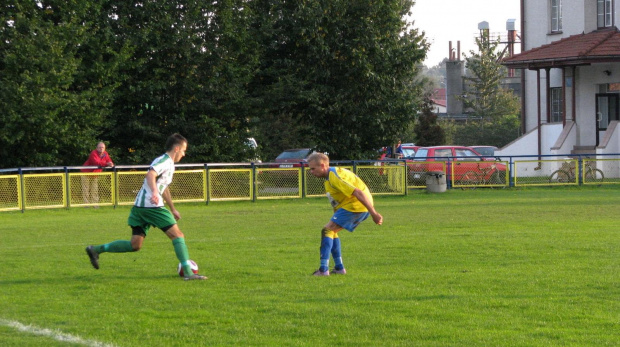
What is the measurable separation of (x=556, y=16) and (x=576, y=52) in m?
6.05

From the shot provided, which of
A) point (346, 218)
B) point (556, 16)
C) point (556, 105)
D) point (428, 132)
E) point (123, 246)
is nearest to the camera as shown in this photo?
point (346, 218)

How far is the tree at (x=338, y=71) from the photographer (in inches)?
1248

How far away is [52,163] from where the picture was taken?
91.8ft

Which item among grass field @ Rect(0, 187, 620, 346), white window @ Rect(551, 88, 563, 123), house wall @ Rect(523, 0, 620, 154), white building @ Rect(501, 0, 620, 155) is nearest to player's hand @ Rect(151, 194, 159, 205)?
grass field @ Rect(0, 187, 620, 346)

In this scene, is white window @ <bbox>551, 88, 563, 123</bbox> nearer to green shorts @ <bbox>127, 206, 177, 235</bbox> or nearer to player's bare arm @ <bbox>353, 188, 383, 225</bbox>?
player's bare arm @ <bbox>353, 188, 383, 225</bbox>

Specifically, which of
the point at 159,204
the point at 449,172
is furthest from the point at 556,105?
the point at 159,204

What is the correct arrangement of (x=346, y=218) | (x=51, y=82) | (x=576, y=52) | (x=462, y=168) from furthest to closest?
(x=576, y=52)
(x=462, y=168)
(x=51, y=82)
(x=346, y=218)

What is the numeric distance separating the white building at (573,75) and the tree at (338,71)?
8.80m

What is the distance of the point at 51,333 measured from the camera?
756 cm

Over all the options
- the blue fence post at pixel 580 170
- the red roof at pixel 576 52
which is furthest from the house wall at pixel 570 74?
the blue fence post at pixel 580 170

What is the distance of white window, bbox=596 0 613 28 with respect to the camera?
135ft

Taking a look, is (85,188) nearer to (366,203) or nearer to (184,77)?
(184,77)

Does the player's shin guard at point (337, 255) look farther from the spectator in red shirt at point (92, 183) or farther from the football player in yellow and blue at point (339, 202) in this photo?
the spectator in red shirt at point (92, 183)

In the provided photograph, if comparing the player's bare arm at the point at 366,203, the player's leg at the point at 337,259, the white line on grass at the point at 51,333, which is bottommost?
the white line on grass at the point at 51,333
